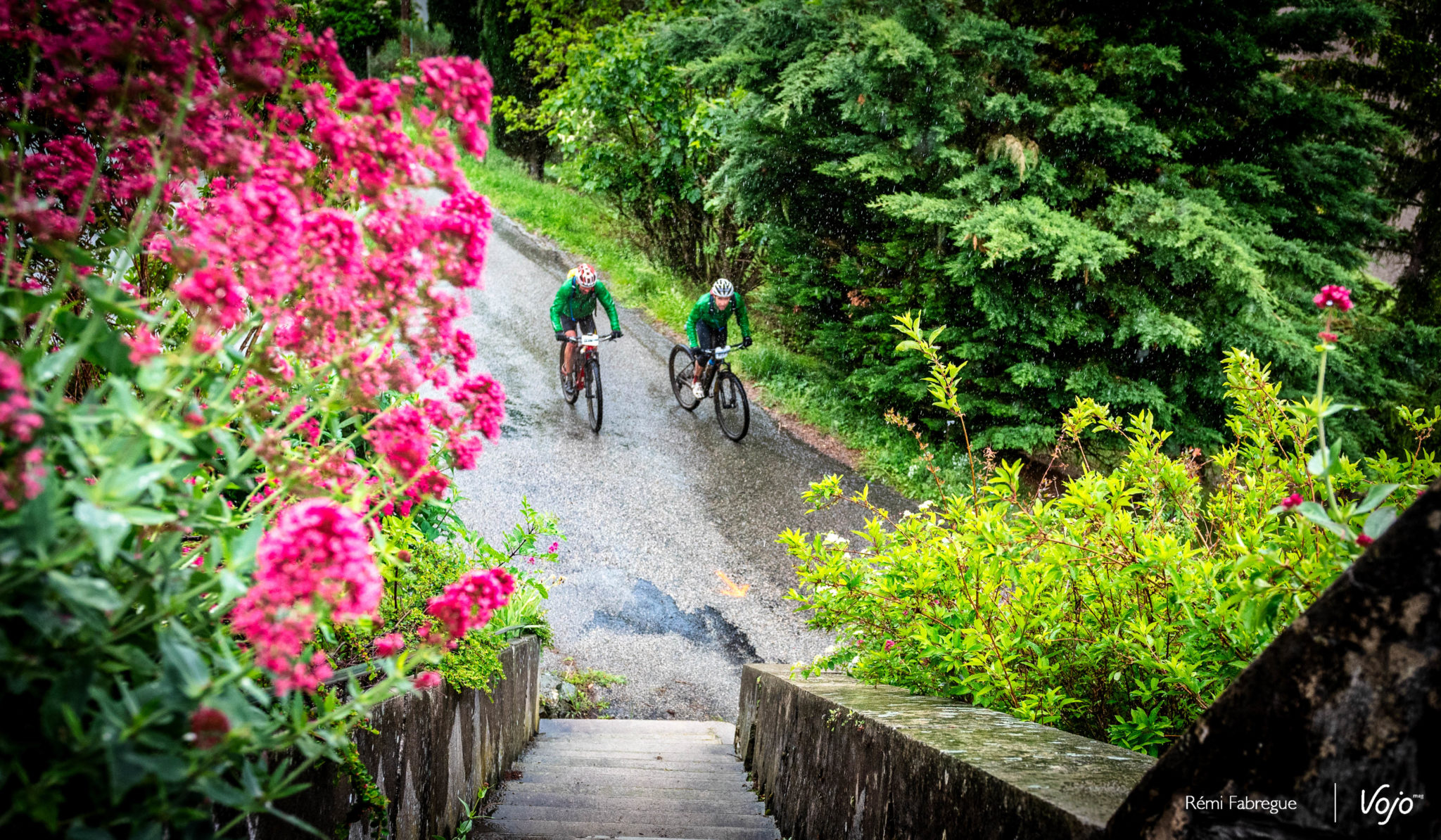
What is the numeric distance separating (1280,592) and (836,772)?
1.71 meters

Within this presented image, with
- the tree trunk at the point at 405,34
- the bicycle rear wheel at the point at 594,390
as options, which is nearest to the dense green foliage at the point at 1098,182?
the bicycle rear wheel at the point at 594,390

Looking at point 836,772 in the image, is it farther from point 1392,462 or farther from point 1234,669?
point 1392,462

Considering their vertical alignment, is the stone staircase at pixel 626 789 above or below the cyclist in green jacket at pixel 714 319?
below

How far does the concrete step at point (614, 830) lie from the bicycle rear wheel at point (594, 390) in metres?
6.42

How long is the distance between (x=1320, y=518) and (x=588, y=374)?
852 cm

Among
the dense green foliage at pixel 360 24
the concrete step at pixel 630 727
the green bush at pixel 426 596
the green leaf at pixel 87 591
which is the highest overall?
the dense green foliage at pixel 360 24

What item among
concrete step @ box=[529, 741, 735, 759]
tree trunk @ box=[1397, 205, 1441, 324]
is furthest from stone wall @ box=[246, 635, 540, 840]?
tree trunk @ box=[1397, 205, 1441, 324]

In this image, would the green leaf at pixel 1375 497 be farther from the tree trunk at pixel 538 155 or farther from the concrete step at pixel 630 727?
the tree trunk at pixel 538 155

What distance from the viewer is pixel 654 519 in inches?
309

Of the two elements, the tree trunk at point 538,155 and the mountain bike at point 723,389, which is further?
the tree trunk at point 538,155

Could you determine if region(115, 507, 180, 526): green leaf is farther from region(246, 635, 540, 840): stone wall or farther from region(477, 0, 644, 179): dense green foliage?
region(477, 0, 644, 179): dense green foliage

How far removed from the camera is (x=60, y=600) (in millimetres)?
833

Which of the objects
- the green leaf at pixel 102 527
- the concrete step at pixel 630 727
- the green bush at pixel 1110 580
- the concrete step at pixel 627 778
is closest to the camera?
the green leaf at pixel 102 527

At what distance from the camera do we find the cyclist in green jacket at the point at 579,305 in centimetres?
877
